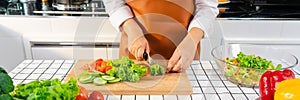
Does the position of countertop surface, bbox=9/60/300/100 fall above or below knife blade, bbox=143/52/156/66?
below

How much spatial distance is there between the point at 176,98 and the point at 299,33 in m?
0.97

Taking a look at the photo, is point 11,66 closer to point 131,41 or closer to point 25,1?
point 25,1

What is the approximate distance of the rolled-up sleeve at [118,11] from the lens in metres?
0.94

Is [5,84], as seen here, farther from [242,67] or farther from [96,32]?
[96,32]

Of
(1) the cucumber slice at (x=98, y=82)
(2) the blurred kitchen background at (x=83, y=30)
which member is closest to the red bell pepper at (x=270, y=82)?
(1) the cucumber slice at (x=98, y=82)

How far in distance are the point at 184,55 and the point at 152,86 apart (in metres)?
0.16

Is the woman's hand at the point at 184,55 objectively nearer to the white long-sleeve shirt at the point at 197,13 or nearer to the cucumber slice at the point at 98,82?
the white long-sleeve shirt at the point at 197,13

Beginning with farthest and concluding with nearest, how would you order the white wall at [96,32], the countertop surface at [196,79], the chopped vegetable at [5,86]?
the white wall at [96,32] < the countertop surface at [196,79] < the chopped vegetable at [5,86]

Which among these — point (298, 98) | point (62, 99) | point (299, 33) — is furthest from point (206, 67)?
point (299, 33)

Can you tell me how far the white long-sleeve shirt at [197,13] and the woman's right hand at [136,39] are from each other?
25 millimetres

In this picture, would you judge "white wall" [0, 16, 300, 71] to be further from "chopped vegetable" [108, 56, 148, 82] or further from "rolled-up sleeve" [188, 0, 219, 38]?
"chopped vegetable" [108, 56, 148, 82]

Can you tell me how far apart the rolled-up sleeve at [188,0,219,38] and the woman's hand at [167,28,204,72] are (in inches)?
1.2

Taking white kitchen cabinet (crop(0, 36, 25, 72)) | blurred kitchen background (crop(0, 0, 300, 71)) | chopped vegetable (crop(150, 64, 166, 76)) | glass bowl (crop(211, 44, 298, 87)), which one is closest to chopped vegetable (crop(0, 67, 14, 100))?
chopped vegetable (crop(150, 64, 166, 76))

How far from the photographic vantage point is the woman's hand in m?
0.84
